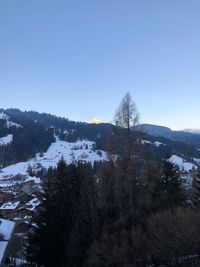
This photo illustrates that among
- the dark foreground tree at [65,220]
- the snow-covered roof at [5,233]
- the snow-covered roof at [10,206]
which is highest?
the dark foreground tree at [65,220]

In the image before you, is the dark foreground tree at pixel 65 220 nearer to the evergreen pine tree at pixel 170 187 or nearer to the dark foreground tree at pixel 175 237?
the evergreen pine tree at pixel 170 187

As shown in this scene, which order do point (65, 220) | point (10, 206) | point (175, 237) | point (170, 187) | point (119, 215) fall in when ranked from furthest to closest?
point (10, 206) < point (170, 187) < point (65, 220) < point (119, 215) < point (175, 237)

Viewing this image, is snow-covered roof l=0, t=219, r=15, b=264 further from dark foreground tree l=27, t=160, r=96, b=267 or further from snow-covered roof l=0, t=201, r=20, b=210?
dark foreground tree l=27, t=160, r=96, b=267

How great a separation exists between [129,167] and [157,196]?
3.63 meters

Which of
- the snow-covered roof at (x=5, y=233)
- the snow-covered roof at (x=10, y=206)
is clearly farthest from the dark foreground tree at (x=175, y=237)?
the snow-covered roof at (x=10, y=206)

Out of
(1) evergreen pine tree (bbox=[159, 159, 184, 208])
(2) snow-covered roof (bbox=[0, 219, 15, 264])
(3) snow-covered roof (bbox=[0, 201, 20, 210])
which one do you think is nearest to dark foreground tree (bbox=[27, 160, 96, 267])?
(1) evergreen pine tree (bbox=[159, 159, 184, 208])

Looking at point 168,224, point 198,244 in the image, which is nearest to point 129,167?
point 168,224

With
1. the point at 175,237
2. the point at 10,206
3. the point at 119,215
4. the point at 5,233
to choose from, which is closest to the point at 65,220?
the point at 119,215

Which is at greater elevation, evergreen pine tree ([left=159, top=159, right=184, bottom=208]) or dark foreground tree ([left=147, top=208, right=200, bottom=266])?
evergreen pine tree ([left=159, top=159, right=184, bottom=208])

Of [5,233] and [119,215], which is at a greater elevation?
[119,215]

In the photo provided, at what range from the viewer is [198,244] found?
17.7m

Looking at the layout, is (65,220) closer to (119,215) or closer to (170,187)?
(119,215)

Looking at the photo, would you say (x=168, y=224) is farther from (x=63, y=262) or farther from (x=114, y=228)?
(x=63, y=262)

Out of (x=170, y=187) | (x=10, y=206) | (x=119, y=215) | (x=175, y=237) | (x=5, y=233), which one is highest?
(x=170, y=187)
